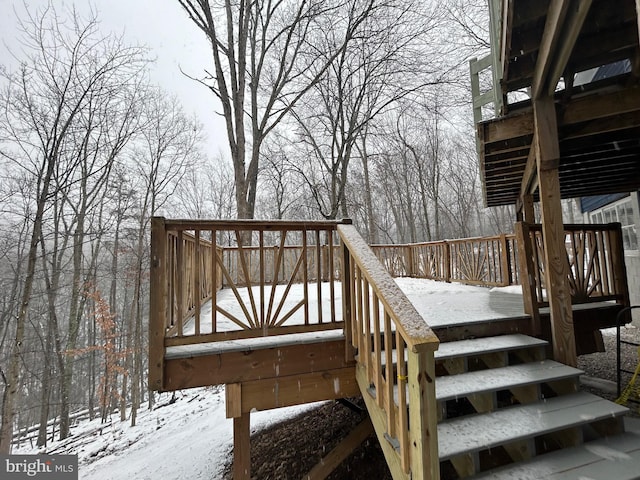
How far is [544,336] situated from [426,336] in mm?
2561

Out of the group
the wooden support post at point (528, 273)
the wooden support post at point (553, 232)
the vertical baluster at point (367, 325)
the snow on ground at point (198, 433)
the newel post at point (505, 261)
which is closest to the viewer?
the vertical baluster at point (367, 325)

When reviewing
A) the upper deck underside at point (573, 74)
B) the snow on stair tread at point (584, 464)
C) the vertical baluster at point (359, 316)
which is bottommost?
the snow on stair tread at point (584, 464)

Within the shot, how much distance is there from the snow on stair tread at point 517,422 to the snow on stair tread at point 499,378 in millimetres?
152

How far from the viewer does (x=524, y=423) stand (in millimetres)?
1866

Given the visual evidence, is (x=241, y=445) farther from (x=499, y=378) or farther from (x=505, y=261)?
(x=505, y=261)

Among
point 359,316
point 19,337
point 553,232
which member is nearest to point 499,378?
point 359,316

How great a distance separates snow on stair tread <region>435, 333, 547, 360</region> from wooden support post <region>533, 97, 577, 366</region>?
0.81ft

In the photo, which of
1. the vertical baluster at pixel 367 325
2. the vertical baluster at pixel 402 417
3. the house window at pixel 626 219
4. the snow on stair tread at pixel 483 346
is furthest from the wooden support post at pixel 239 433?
the house window at pixel 626 219

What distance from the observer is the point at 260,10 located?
28.9ft

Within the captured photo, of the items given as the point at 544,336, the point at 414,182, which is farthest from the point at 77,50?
the point at 414,182

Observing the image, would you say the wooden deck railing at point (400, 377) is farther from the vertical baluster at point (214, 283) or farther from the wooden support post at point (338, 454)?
the wooden support post at point (338, 454)

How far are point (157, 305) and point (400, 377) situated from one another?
1.77 m

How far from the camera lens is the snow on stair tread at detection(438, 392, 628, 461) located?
1.68m

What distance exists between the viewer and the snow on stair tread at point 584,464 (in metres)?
1.61
